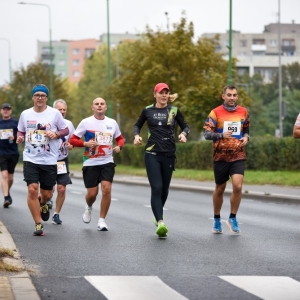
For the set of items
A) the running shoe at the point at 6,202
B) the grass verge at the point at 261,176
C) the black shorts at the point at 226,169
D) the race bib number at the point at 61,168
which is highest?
the black shorts at the point at 226,169

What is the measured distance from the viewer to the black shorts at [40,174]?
13.0m

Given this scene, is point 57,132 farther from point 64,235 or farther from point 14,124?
point 14,124

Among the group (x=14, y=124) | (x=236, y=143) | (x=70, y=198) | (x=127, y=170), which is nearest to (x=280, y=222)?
(x=236, y=143)

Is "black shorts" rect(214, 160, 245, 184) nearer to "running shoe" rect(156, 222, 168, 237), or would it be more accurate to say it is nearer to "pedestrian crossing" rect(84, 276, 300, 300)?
"running shoe" rect(156, 222, 168, 237)

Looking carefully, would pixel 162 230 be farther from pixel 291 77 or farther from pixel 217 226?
pixel 291 77

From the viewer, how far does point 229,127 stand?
13.0m

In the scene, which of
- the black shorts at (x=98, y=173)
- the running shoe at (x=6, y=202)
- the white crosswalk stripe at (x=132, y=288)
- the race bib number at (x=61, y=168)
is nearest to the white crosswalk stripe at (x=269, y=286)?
the white crosswalk stripe at (x=132, y=288)

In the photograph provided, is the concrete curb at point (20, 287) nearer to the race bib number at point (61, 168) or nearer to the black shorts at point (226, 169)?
the black shorts at point (226, 169)

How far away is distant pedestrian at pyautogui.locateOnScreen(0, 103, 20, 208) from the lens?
19.5 m

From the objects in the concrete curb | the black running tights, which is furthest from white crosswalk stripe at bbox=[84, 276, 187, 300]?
the black running tights

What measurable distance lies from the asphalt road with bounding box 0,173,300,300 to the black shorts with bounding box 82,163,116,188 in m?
0.68

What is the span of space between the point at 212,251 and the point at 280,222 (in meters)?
4.63

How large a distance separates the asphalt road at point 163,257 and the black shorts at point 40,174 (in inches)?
26.4

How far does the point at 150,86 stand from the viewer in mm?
48844
